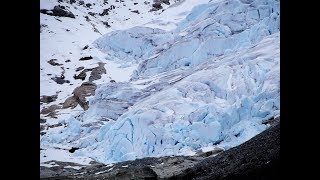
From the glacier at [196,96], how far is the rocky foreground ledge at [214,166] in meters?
1.31

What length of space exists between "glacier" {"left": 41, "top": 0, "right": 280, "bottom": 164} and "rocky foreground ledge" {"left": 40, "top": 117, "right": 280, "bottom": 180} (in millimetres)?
1310

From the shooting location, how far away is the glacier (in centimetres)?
1616

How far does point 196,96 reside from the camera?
1936 centimetres

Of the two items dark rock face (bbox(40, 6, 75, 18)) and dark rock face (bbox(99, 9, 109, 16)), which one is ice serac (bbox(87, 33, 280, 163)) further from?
dark rock face (bbox(99, 9, 109, 16))

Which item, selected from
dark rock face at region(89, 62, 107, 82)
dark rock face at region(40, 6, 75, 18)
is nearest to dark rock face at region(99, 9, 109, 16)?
dark rock face at region(40, 6, 75, 18)

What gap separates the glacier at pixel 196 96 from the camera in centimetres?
1616

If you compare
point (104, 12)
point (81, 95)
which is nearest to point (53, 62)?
point (81, 95)

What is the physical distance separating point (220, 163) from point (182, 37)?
18061 mm

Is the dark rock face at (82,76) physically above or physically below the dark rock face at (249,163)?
above

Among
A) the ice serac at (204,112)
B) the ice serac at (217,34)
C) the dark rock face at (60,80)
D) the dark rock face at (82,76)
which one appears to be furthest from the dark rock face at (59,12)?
the ice serac at (204,112)

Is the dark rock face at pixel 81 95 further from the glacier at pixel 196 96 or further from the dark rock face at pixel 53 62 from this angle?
the dark rock face at pixel 53 62

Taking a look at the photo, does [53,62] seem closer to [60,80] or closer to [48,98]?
[60,80]
